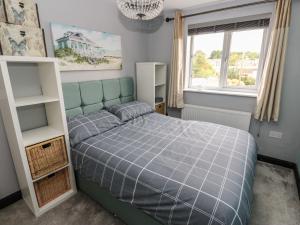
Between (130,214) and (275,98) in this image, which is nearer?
(130,214)

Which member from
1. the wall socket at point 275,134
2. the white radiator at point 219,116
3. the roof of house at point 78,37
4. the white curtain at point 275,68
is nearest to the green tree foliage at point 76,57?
the roof of house at point 78,37

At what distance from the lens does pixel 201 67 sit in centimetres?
310

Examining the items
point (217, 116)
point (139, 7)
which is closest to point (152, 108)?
point (217, 116)

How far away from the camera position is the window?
2.53 meters

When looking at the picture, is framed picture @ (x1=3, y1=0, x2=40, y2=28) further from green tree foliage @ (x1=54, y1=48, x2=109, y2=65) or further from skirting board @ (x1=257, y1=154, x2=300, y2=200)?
skirting board @ (x1=257, y1=154, x2=300, y2=200)

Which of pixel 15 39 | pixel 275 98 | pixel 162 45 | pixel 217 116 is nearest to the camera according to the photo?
pixel 15 39

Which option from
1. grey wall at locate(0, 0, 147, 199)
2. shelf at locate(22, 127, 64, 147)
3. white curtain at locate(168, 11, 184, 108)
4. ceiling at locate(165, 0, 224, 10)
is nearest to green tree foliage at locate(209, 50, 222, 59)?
white curtain at locate(168, 11, 184, 108)

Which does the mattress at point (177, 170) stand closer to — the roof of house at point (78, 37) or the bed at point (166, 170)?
the bed at point (166, 170)

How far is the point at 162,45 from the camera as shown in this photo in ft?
10.5

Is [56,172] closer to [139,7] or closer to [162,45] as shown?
[139,7]

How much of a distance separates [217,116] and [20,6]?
2.83m

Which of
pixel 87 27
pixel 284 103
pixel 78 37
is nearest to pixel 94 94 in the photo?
pixel 78 37

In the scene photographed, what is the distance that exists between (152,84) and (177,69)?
52 cm

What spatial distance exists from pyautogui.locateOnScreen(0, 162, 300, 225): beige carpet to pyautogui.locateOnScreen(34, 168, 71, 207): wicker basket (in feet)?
0.42
